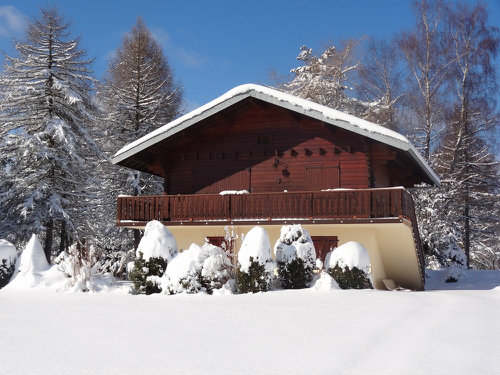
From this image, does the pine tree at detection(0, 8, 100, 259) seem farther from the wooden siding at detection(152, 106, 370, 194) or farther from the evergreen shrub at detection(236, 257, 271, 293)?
the evergreen shrub at detection(236, 257, 271, 293)

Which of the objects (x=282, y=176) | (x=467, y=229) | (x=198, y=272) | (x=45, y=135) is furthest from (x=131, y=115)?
(x=467, y=229)

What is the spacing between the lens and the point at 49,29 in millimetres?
23094

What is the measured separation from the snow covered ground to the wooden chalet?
5985mm

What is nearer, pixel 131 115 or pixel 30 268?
pixel 30 268

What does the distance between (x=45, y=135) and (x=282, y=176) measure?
10784mm

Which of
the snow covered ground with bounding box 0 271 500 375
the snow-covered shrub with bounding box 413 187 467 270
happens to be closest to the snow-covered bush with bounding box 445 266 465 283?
the snow-covered shrub with bounding box 413 187 467 270

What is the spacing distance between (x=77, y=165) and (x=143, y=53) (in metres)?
9.98

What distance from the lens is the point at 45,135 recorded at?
2225 cm

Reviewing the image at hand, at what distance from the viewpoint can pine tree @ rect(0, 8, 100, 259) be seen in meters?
21.8

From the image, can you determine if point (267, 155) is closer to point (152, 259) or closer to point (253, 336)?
point (152, 259)

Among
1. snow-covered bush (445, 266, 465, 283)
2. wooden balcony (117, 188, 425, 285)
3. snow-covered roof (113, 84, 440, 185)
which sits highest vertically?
snow-covered roof (113, 84, 440, 185)

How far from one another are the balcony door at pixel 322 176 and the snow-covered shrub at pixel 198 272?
6.65m

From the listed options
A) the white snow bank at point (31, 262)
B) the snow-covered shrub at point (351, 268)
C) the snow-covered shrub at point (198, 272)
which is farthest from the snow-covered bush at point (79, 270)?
the snow-covered shrub at point (351, 268)

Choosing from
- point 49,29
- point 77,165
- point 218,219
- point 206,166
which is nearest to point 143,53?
point 49,29
